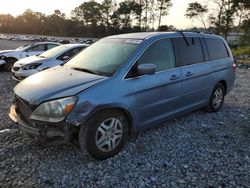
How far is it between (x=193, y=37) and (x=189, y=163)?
8.21 ft

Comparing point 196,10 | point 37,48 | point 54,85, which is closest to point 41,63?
point 37,48

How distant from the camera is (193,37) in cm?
495

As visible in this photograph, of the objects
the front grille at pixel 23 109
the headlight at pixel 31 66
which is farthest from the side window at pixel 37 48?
the front grille at pixel 23 109

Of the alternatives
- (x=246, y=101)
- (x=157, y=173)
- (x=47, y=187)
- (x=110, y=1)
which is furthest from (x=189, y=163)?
(x=110, y=1)

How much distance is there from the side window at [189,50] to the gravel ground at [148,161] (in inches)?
47.7

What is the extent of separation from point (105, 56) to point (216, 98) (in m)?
2.78

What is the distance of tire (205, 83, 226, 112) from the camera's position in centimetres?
543

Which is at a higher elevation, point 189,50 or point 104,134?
point 189,50

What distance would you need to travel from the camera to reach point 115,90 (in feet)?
11.3

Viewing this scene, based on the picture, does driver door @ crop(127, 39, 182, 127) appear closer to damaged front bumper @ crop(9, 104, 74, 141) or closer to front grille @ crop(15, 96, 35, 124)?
damaged front bumper @ crop(9, 104, 74, 141)

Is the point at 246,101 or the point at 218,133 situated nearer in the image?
the point at 218,133

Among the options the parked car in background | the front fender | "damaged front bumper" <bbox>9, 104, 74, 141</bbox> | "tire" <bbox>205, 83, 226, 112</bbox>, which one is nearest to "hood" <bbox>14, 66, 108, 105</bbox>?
the parked car in background

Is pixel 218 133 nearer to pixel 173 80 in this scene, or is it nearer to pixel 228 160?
pixel 228 160

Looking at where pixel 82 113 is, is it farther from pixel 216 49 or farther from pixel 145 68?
pixel 216 49
